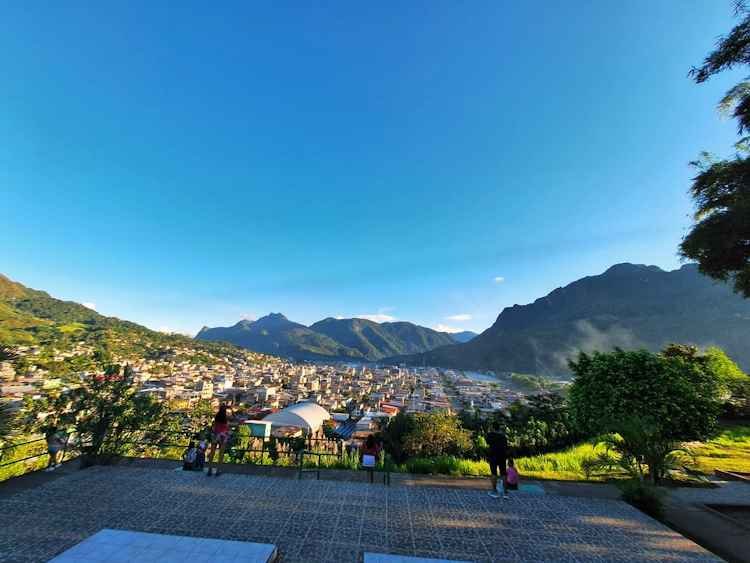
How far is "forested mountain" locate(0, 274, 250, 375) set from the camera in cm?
4851

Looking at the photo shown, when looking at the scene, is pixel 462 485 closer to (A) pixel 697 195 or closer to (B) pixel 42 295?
(A) pixel 697 195

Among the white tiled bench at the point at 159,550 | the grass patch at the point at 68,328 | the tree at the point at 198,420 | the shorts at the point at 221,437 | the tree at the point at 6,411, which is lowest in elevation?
the tree at the point at 198,420

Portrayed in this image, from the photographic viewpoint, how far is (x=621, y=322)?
325ft

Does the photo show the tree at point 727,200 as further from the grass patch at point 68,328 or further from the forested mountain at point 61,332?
the grass patch at point 68,328

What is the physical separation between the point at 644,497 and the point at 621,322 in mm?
120293

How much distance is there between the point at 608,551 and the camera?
13.2 feet

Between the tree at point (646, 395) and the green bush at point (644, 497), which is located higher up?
the tree at point (646, 395)

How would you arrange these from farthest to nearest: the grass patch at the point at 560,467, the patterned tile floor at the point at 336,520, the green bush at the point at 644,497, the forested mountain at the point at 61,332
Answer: the forested mountain at the point at 61,332
the grass patch at the point at 560,467
the green bush at the point at 644,497
the patterned tile floor at the point at 336,520

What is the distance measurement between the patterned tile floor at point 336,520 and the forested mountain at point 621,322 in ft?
221

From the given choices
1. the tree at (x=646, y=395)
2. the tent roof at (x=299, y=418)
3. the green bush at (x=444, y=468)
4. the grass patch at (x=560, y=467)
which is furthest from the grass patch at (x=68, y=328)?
the tree at (x=646, y=395)

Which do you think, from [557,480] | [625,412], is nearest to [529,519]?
[557,480]

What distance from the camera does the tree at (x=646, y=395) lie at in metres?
6.59

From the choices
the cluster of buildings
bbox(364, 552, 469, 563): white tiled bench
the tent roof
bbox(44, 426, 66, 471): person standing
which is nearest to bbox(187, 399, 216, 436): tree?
the cluster of buildings

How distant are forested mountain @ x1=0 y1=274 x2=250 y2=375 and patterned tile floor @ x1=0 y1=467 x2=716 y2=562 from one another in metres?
48.1
